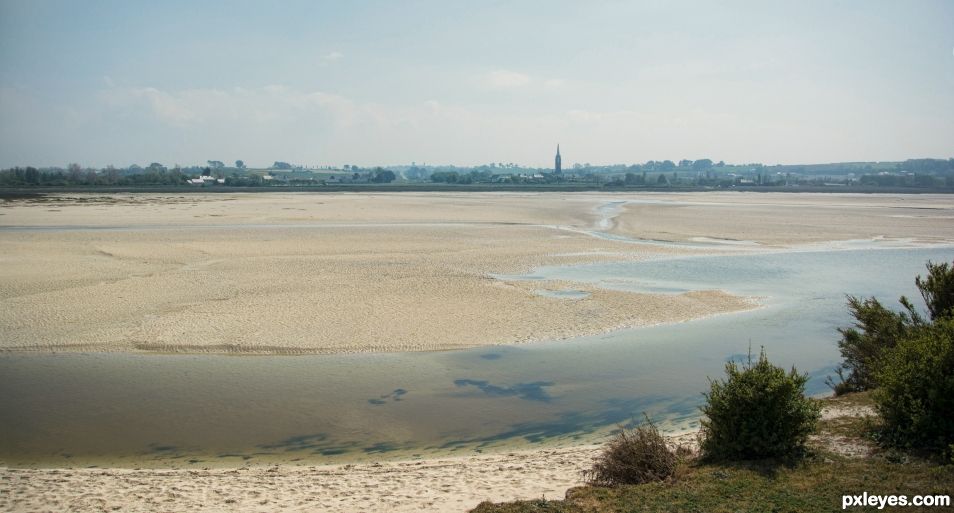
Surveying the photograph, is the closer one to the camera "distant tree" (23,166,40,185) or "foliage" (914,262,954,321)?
"foliage" (914,262,954,321)

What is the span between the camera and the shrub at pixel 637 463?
281 inches

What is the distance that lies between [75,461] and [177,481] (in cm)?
199

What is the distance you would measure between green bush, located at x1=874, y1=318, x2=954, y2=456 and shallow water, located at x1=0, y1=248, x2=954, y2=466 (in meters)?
3.02

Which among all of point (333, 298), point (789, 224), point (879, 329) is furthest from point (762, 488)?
point (789, 224)

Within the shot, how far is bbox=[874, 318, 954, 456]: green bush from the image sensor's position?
23.2 ft

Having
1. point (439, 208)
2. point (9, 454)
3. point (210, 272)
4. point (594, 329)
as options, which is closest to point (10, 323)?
point (210, 272)

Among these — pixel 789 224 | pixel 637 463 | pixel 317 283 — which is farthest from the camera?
pixel 789 224

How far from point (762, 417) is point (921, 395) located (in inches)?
71.0

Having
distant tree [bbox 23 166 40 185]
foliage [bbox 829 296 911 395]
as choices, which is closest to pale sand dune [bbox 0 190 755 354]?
foliage [bbox 829 296 911 395]

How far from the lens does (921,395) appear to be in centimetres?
736

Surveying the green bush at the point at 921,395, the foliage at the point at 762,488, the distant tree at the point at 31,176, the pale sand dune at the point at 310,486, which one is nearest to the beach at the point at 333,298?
the pale sand dune at the point at 310,486

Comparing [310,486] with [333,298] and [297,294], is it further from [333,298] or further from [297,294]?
[297,294]

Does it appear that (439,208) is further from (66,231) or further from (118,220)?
(66,231)

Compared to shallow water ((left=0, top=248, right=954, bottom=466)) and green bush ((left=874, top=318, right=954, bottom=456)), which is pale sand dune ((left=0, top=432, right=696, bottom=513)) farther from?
green bush ((left=874, top=318, right=954, bottom=456))
